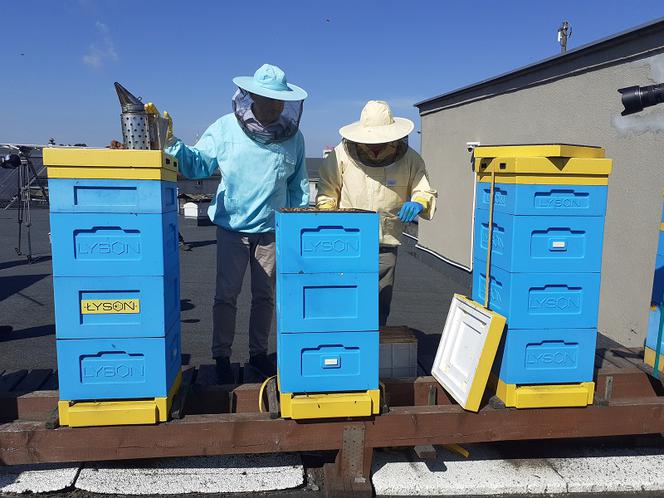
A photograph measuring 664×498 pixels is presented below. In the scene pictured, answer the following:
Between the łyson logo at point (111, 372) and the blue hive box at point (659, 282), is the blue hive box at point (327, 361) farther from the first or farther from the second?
the blue hive box at point (659, 282)

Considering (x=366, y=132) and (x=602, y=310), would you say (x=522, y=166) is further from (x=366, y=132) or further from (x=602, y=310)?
(x=602, y=310)

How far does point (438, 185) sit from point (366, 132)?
5.51 m

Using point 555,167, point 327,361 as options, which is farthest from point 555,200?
point 327,361

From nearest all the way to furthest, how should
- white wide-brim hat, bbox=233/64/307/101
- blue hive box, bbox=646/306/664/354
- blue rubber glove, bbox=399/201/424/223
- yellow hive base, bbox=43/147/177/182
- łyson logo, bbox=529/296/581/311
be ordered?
yellow hive base, bbox=43/147/177/182
łyson logo, bbox=529/296/581/311
white wide-brim hat, bbox=233/64/307/101
blue hive box, bbox=646/306/664/354
blue rubber glove, bbox=399/201/424/223

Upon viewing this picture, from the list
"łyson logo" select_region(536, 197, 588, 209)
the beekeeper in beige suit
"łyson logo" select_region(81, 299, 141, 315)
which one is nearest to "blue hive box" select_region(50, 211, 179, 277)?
"łyson logo" select_region(81, 299, 141, 315)

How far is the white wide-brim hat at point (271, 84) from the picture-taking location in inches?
107

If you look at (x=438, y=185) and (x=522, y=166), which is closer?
(x=522, y=166)

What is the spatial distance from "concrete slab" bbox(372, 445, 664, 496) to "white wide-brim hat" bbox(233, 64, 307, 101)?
A: 6.26 feet

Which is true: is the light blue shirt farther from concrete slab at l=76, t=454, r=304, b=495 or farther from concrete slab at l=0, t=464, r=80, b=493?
concrete slab at l=0, t=464, r=80, b=493

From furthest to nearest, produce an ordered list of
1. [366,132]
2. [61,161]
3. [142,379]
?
[366,132] < [142,379] < [61,161]

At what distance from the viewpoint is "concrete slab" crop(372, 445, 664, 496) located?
248cm

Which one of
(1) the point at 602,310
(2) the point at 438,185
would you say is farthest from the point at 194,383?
(2) the point at 438,185

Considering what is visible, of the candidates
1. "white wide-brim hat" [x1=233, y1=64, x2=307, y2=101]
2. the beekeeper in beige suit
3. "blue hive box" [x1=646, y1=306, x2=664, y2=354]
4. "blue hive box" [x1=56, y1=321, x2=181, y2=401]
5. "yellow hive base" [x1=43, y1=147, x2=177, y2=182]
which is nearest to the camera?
"yellow hive base" [x1=43, y1=147, x2=177, y2=182]

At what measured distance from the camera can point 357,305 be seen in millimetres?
2311
